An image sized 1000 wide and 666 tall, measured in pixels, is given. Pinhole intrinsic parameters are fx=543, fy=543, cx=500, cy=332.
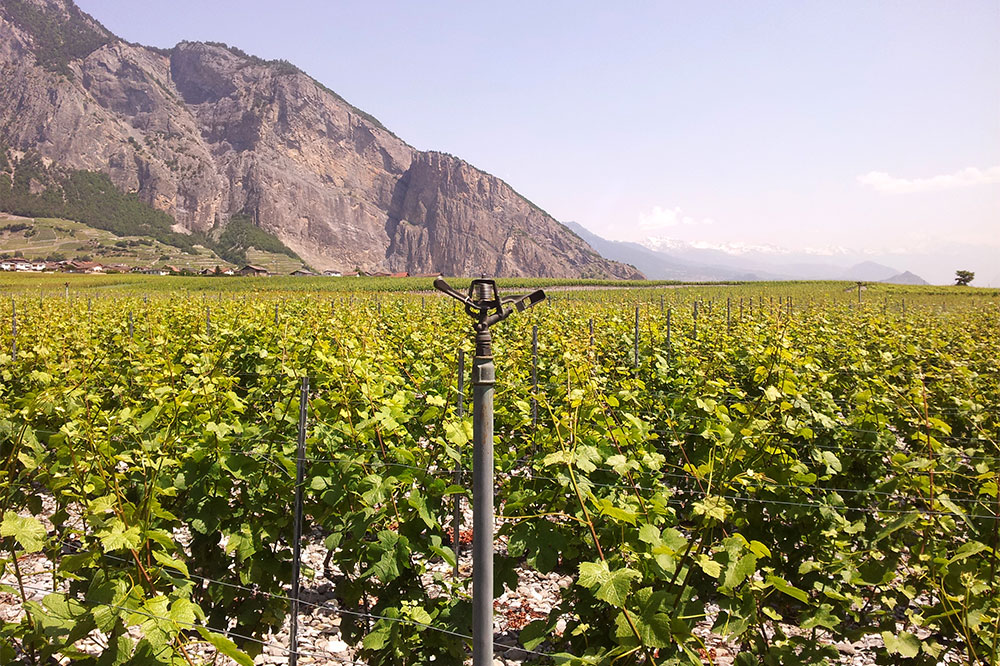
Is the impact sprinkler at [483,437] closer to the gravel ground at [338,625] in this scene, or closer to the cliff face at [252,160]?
the gravel ground at [338,625]

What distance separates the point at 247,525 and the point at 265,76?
232 m

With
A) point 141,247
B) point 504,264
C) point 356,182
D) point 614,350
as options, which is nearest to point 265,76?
point 356,182

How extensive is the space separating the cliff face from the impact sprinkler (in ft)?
477

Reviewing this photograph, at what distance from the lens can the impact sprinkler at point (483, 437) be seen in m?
1.93

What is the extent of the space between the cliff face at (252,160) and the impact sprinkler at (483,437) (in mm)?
145538

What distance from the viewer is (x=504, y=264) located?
6309 inches

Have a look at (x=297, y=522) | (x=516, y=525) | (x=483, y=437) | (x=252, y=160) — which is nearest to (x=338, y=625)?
(x=297, y=522)

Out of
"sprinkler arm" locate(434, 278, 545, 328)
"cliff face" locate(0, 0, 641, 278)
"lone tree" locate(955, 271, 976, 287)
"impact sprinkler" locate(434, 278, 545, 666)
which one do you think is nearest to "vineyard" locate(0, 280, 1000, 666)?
"impact sprinkler" locate(434, 278, 545, 666)

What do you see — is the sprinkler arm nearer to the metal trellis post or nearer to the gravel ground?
the metal trellis post

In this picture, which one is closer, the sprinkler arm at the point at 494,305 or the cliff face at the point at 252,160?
the sprinkler arm at the point at 494,305

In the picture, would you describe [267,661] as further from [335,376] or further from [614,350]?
[614,350]

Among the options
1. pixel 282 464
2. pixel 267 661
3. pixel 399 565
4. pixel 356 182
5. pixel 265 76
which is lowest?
pixel 267 661

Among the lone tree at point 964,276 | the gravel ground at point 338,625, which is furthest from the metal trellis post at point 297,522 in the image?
the lone tree at point 964,276

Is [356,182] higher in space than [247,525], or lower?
higher
